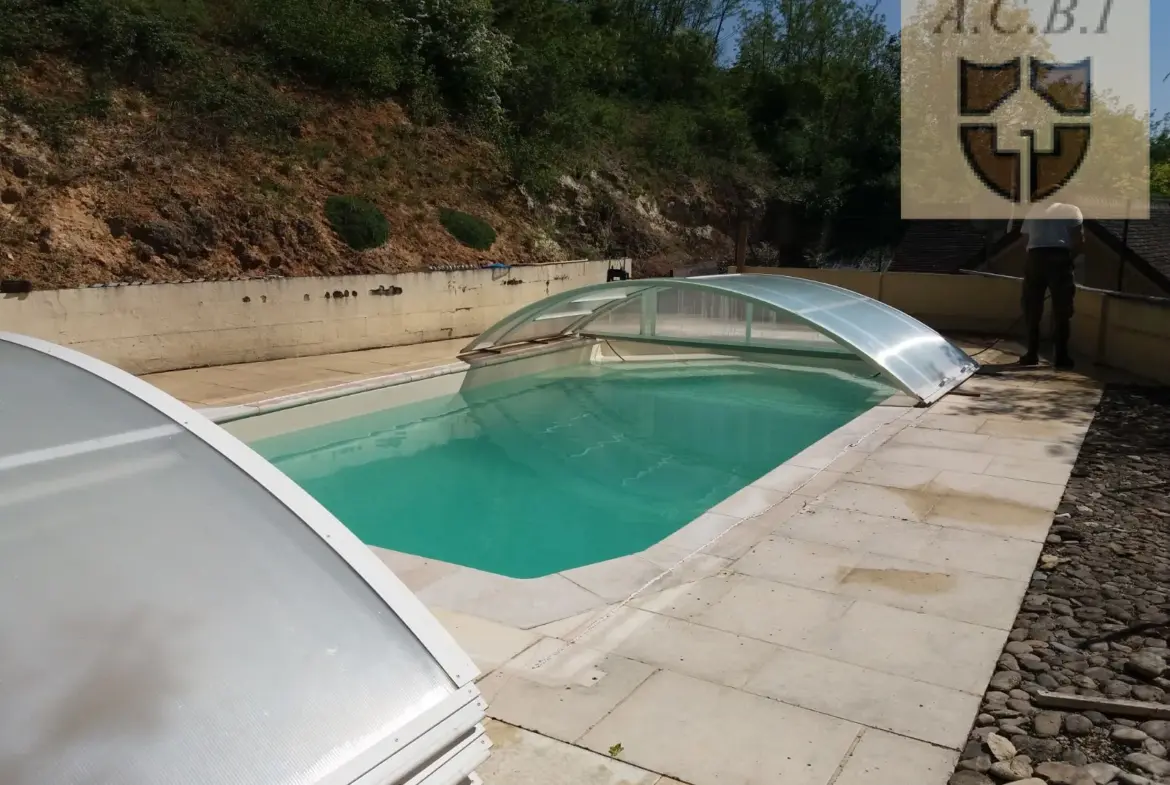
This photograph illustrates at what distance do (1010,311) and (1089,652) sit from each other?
9940 millimetres

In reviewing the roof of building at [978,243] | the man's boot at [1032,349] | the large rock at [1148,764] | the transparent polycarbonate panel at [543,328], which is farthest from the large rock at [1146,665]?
the roof of building at [978,243]

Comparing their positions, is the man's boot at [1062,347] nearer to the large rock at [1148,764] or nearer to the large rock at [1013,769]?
the large rock at [1148,764]

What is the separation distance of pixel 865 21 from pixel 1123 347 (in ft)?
78.4

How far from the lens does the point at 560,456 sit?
7973 millimetres

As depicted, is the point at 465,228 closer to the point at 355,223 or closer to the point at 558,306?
the point at 355,223

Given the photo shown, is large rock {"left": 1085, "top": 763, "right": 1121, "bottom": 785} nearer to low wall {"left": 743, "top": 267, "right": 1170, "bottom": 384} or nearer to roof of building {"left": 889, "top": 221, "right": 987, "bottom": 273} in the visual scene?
low wall {"left": 743, "top": 267, "right": 1170, "bottom": 384}

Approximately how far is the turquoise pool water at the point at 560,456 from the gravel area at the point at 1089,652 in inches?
97.8

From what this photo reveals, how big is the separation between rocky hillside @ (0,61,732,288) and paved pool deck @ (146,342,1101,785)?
7569 millimetres

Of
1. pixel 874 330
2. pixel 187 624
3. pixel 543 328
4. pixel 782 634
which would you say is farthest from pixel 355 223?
pixel 187 624

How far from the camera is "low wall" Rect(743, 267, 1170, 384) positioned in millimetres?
8633

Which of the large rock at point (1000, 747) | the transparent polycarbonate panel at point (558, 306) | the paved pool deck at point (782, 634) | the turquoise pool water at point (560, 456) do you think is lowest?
the turquoise pool water at point (560, 456)

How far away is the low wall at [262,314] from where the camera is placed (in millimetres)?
8492

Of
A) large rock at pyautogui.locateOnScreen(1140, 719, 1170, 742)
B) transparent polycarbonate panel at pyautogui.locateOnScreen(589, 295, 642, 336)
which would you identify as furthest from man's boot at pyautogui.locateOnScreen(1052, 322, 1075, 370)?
large rock at pyautogui.locateOnScreen(1140, 719, 1170, 742)

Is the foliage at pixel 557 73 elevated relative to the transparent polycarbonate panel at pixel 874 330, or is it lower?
elevated
